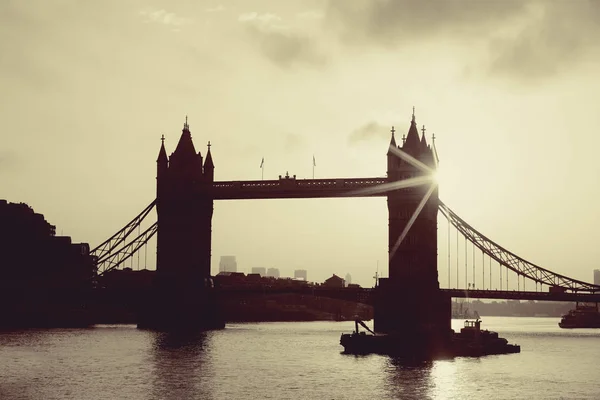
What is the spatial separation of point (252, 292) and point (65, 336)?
2680cm

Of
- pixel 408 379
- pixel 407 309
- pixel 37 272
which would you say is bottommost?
pixel 408 379

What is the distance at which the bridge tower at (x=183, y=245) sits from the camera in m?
124

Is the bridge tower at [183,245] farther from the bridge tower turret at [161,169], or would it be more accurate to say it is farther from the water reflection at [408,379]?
the water reflection at [408,379]

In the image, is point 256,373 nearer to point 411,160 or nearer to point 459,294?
point 459,294

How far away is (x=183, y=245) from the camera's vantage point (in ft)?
418

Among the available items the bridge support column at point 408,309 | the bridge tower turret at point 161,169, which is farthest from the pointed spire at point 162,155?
the bridge support column at point 408,309

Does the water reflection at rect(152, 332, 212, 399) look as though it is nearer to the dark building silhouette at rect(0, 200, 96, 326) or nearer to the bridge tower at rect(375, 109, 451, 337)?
the bridge tower at rect(375, 109, 451, 337)

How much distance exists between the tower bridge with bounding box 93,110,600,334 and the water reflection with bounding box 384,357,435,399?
79.8 feet

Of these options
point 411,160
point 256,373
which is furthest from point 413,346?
point 411,160

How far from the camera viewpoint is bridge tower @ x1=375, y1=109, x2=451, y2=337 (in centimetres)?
11075

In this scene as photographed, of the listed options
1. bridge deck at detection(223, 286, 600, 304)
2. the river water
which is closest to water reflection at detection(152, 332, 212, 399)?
the river water

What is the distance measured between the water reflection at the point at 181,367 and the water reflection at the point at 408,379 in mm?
11778

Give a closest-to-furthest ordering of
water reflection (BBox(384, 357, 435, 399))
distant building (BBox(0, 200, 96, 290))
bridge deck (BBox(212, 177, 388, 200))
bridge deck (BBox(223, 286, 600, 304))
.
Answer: water reflection (BBox(384, 357, 435, 399)), bridge deck (BBox(212, 177, 388, 200)), bridge deck (BBox(223, 286, 600, 304)), distant building (BBox(0, 200, 96, 290))

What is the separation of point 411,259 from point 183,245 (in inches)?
1164
